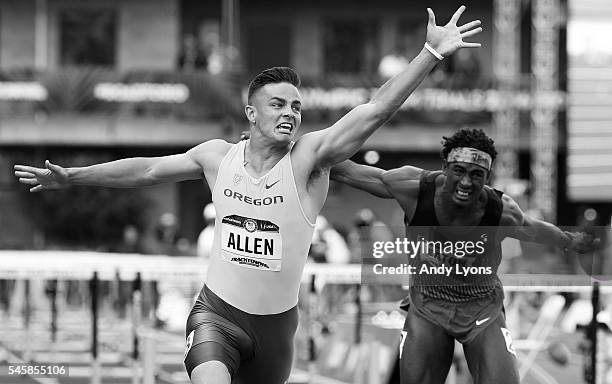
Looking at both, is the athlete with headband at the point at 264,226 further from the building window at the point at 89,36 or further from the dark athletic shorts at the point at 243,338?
the building window at the point at 89,36

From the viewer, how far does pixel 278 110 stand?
659cm

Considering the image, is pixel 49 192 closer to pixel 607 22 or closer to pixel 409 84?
pixel 607 22

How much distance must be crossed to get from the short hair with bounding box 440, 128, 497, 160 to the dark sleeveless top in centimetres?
19

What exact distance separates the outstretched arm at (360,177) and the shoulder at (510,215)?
603mm

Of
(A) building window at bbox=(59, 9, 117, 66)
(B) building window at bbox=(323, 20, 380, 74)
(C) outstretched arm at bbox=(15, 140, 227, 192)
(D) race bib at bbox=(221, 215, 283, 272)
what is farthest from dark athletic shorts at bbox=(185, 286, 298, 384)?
(B) building window at bbox=(323, 20, 380, 74)

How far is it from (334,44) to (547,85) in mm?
8523

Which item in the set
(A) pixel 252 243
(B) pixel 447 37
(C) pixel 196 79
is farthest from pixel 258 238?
(C) pixel 196 79

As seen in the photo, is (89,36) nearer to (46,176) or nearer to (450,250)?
(46,176)

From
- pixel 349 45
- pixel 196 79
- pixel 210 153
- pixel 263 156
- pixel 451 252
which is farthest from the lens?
pixel 349 45

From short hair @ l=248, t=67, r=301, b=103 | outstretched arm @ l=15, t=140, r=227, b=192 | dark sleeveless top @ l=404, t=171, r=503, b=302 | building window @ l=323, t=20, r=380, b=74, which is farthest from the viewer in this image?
building window @ l=323, t=20, r=380, b=74

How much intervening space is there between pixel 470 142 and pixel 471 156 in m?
0.09

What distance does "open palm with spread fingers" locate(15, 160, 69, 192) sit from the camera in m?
6.95

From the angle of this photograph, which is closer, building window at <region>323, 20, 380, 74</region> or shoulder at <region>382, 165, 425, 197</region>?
shoulder at <region>382, 165, 425, 197</region>

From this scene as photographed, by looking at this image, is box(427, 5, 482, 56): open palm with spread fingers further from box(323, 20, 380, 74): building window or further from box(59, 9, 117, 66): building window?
box(323, 20, 380, 74): building window
